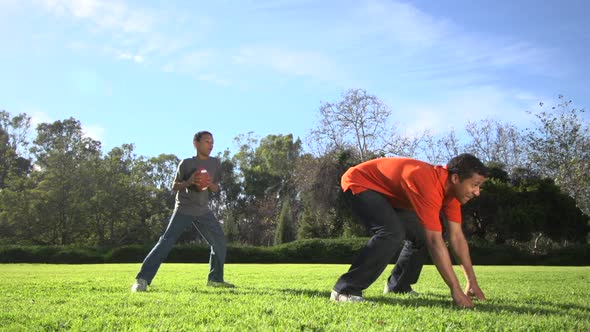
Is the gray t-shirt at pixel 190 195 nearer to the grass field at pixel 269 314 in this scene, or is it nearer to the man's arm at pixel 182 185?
the man's arm at pixel 182 185

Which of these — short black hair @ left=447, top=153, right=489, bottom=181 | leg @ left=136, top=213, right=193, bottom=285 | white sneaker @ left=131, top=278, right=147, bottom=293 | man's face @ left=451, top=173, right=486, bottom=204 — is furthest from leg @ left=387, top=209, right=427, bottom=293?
white sneaker @ left=131, top=278, right=147, bottom=293

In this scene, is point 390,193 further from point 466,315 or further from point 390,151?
point 390,151

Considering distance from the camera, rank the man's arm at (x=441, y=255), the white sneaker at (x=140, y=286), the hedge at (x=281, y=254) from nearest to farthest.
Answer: the man's arm at (x=441, y=255)
the white sneaker at (x=140, y=286)
the hedge at (x=281, y=254)

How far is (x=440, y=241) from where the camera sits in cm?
414

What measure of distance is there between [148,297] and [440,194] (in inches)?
114

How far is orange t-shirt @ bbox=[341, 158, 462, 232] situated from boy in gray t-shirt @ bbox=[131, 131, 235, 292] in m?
2.26

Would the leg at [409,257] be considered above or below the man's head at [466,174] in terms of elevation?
below

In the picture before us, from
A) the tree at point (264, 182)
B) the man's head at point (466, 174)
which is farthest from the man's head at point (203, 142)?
the tree at point (264, 182)

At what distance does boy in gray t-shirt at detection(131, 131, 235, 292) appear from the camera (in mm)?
6301

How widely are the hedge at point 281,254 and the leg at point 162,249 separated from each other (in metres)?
23.1

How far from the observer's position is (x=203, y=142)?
6633mm

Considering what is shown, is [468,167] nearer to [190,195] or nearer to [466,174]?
[466,174]

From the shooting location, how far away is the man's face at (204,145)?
21.8 feet

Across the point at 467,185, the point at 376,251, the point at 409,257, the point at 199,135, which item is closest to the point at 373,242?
the point at 376,251
